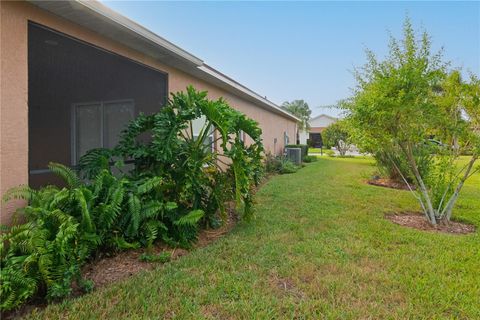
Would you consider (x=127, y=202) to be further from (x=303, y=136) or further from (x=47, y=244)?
(x=303, y=136)

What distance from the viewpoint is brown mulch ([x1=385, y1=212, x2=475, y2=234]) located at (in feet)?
17.0

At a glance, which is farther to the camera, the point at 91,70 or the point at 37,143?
the point at 91,70

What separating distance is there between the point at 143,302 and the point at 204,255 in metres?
1.19

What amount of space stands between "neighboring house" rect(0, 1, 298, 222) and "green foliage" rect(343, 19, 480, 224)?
3.71 m

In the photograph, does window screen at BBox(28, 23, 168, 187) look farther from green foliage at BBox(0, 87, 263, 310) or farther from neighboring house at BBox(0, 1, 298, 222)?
green foliage at BBox(0, 87, 263, 310)

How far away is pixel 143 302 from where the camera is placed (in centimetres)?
259

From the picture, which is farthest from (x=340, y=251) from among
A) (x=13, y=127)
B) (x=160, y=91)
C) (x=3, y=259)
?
(x=160, y=91)

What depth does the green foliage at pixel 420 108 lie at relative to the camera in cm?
505

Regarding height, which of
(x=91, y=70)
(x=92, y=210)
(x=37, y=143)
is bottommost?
(x=92, y=210)

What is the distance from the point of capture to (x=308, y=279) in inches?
124

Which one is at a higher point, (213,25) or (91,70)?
(213,25)

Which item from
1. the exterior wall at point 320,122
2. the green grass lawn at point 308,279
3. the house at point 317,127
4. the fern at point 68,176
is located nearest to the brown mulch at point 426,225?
the green grass lawn at point 308,279

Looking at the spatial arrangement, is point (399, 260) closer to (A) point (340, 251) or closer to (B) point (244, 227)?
(A) point (340, 251)

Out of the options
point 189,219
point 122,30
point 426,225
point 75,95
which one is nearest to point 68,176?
point 189,219
